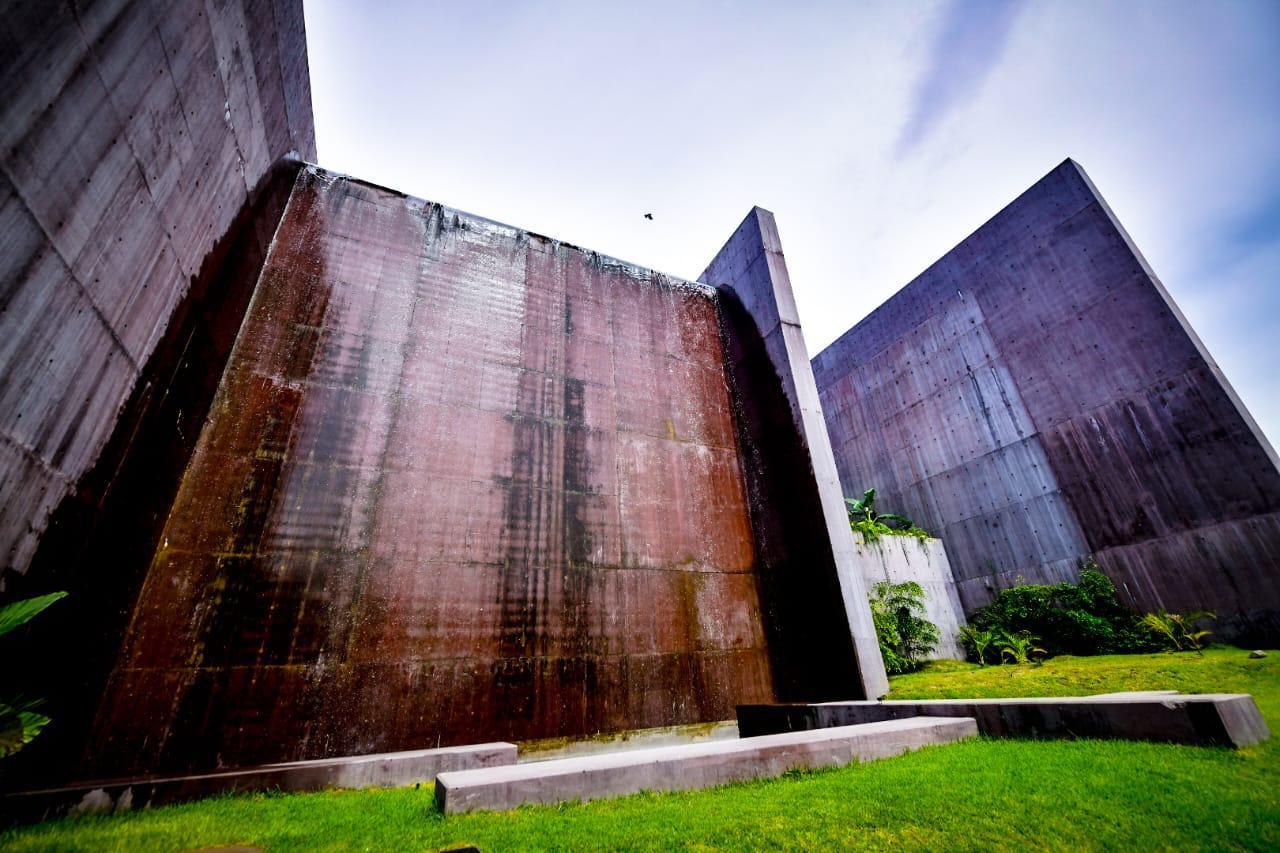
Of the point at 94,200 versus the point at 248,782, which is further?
the point at 248,782

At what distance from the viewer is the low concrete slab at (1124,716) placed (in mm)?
4137

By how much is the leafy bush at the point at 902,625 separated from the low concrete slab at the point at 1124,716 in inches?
394

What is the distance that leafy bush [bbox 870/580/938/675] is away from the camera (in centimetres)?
1553

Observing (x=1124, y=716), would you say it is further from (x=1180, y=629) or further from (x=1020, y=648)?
(x=1180, y=629)

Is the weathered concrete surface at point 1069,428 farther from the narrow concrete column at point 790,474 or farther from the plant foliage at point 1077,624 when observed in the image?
the narrow concrete column at point 790,474

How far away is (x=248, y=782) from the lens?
17.0 ft

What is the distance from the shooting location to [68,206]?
15.0 feet

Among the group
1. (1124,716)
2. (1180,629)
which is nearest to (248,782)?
(1124,716)

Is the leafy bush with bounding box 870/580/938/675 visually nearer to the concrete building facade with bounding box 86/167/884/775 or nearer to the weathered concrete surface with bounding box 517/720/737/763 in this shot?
the concrete building facade with bounding box 86/167/884/775

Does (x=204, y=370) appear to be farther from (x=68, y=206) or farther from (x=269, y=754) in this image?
(x=269, y=754)

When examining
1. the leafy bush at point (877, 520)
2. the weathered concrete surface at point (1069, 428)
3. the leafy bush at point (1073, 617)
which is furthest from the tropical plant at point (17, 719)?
the weathered concrete surface at point (1069, 428)

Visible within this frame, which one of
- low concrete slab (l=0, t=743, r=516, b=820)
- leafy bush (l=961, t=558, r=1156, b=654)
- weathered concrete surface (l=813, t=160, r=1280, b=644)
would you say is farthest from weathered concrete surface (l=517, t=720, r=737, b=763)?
weathered concrete surface (l=813, t=160, r=1280, b=644)

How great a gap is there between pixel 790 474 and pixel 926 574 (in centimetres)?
1018

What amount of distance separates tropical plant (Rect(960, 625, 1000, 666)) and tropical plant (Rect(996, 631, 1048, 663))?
29 cm
